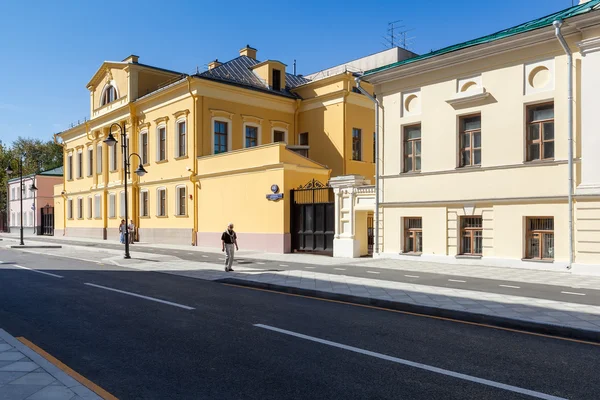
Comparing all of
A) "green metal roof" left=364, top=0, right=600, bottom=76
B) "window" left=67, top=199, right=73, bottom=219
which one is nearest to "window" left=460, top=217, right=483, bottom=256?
"green metal roof" left=364, top=0, right=600, bottom=76

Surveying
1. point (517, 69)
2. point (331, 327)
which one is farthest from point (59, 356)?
point (517, 69)

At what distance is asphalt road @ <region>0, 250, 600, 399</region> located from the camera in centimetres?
507

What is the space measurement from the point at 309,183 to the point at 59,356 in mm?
18062

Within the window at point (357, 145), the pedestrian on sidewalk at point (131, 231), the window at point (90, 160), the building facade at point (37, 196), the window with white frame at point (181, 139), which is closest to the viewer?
the window with white frame at point (181, 139)

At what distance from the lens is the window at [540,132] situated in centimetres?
1614

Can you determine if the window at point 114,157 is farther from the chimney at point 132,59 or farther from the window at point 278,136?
the window at point 278,136

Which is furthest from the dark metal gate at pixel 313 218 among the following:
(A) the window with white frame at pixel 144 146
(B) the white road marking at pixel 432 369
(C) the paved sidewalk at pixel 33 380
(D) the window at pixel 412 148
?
(C) the paved sidewalk at pixel 33 380

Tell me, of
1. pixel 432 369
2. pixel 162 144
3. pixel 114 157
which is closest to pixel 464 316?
pixel 432 369

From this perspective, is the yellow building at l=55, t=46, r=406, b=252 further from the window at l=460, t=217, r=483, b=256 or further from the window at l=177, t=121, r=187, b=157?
the window at l=460, t=217, r=483, b=256

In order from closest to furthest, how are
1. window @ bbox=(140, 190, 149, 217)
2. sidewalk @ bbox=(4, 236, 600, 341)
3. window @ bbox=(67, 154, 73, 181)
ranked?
sidewalk @ bbox=(4, 236, 600, 341) → window @ bbox=(140, 190, 149, 217) → window @ bbox=(67, 154, 73, 181)

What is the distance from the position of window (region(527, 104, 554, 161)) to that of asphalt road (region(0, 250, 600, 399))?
33.0ft

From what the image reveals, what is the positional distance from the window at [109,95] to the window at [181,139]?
990cm

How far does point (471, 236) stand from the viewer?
17.9 metres

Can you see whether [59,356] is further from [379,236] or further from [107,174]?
[107,174]
